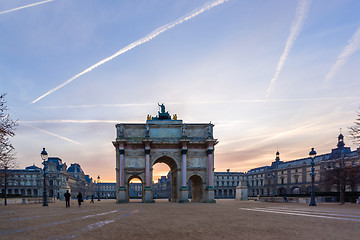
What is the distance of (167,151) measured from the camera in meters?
44.6

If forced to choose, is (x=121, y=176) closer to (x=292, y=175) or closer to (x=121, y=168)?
(x=121, y=168)

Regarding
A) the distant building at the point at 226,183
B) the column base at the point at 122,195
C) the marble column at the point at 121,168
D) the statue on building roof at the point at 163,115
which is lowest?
the distant building at the point at 226,183

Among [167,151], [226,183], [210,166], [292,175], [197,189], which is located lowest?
[226,183]

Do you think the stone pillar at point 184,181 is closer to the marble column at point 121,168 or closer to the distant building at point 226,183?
the marble column at point 121,168

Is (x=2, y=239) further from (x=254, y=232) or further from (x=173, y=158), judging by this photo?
(x=173, y=158)

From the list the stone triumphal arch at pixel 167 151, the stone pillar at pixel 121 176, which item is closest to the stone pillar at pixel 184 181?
the stone triumphal arch at pixel 167 151

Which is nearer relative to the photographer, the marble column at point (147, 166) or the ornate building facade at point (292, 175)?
the marble column at point (147, 166)

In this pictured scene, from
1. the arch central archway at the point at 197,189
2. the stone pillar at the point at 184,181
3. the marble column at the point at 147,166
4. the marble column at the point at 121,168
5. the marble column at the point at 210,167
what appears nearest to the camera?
the stone pillar at the point at 184,181

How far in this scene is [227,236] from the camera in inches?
359

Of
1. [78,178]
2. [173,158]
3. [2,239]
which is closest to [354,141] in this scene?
[173,158]

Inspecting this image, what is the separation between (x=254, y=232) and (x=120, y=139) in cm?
3487

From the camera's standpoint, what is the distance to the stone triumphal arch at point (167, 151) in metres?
43.2

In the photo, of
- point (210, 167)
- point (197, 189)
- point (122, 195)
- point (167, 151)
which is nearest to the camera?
point (122, 195)

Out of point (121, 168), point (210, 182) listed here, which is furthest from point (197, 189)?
point (121, 168)
